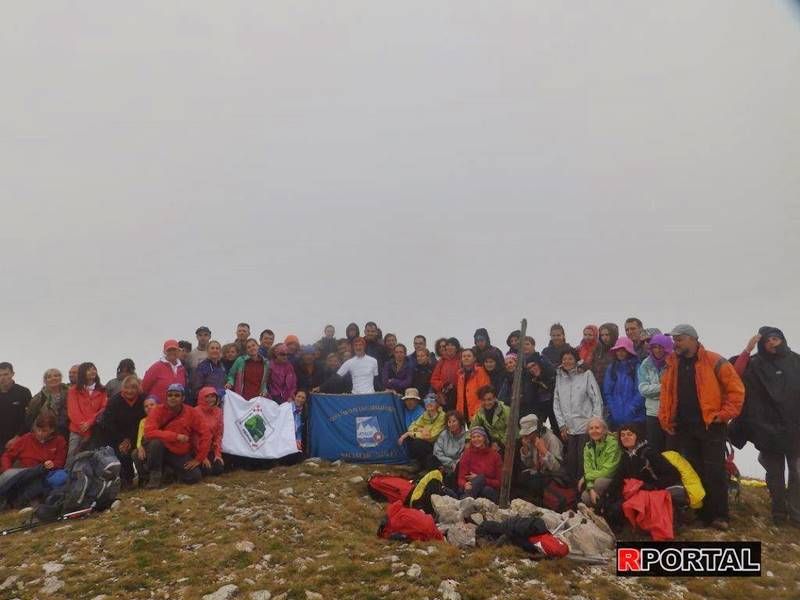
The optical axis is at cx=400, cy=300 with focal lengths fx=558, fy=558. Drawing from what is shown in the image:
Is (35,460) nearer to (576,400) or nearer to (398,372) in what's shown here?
(398,372)

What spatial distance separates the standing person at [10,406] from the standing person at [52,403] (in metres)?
0.29

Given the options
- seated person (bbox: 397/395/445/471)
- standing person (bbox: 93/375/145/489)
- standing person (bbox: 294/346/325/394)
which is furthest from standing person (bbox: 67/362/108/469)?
seated person (bbox: 397/395/445/471)

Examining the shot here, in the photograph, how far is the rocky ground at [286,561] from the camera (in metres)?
7.59

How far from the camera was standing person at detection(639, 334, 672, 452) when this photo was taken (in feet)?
36.3

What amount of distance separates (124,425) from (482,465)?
8.02 meters

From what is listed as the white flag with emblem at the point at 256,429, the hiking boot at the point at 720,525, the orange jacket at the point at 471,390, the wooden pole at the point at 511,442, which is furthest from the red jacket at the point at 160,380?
the hiking boot at the point at 720,525

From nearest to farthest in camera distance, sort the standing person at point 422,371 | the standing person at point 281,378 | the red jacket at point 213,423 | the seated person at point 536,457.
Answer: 1. the seated person at point 536,457
2. the red jacket at point 213,423
3. the standing person at point 281,378
4. the standing person at point 422,371

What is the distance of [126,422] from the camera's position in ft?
41.3

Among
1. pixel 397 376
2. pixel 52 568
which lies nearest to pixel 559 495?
pixel 397 376

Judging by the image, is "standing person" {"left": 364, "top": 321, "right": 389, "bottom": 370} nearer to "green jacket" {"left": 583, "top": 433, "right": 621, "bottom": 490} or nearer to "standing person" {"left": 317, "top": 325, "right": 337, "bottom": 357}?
"standing person" {"left": 317, "top": 325, "right": 337, "bottom": 357}

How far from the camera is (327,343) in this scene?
664 inches

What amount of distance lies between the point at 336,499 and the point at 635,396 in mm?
6598

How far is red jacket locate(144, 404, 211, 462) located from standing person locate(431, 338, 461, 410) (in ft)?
18.9

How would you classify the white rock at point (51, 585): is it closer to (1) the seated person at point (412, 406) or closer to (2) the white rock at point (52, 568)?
(2) the white rock at point (52, 568)
